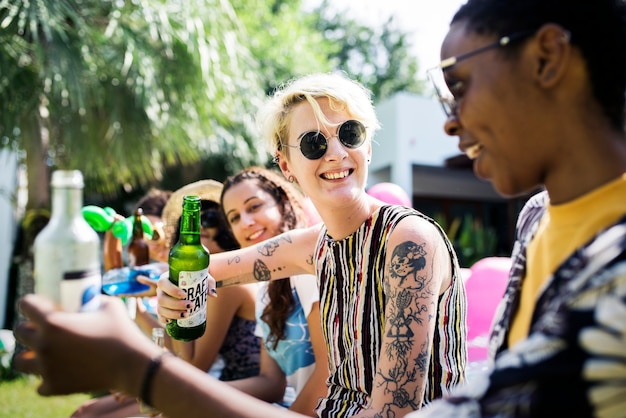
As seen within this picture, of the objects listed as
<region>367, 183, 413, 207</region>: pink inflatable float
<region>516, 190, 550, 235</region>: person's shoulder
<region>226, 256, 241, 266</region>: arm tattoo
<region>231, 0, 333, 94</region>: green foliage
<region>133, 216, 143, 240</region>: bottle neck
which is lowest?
<region>226, 256, 241, 266</region>: arm tattoo

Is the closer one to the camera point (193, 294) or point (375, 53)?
point (193, 294)

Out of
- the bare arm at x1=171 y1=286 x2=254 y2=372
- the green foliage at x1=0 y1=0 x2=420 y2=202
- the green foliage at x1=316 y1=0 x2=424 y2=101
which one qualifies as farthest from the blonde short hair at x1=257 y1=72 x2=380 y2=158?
the green foliage at x1=316 y1=0 x2=424 y2=101

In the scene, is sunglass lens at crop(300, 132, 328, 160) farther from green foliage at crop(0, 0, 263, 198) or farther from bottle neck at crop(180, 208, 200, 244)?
green foliage at crop(0, 0, 263, 198)

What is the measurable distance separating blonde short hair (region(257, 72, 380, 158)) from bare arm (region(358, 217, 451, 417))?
64cm

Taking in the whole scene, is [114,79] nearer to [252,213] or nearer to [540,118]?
[252,213]

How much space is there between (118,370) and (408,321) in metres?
0.89

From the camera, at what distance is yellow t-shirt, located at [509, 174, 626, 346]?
1021mm

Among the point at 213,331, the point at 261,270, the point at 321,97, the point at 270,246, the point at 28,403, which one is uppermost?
the point at 321,97

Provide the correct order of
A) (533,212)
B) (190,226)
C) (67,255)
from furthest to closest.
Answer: (190,226)
(533,212)
(67,255)

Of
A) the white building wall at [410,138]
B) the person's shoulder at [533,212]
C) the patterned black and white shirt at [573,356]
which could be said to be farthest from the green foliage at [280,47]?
the patterned black and white shirt at [573,356]

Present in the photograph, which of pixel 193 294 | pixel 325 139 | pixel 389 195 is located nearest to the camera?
pixel 193 294

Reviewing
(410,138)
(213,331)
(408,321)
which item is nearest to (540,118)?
(408,321)

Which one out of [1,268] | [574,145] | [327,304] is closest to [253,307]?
[327,304]

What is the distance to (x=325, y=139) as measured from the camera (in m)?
2.15
